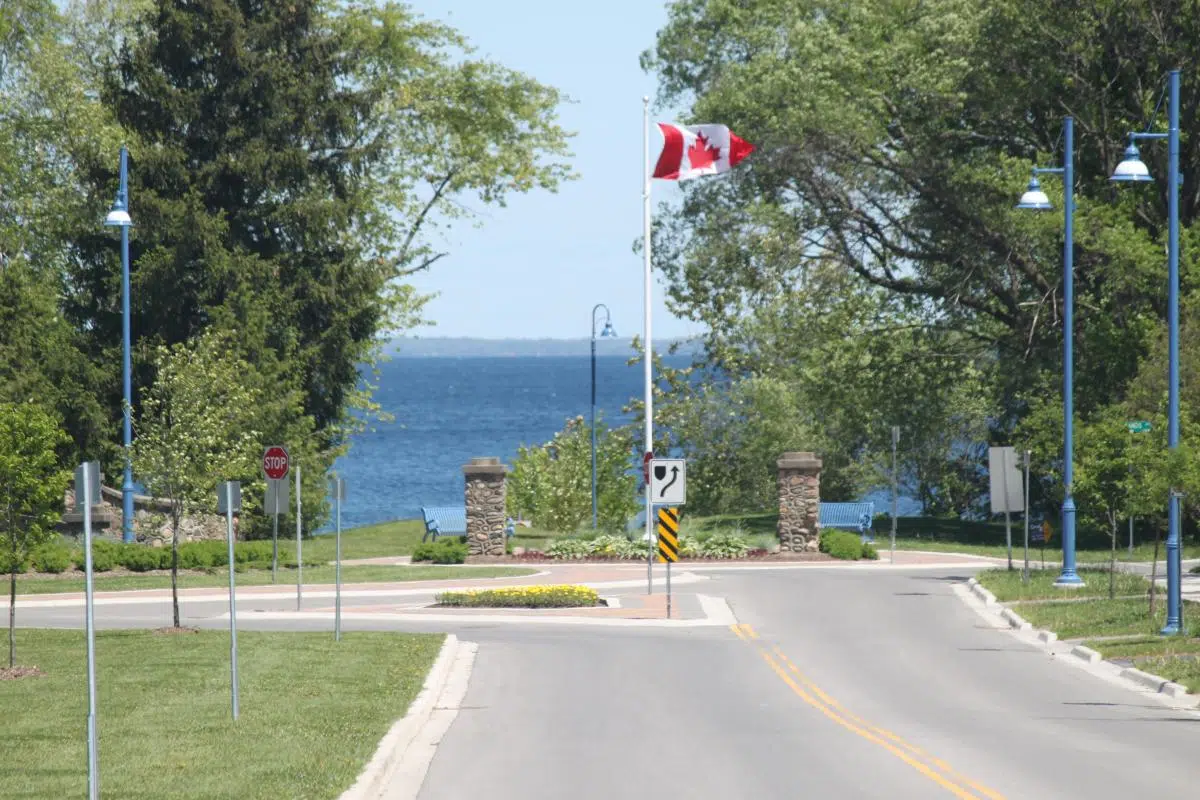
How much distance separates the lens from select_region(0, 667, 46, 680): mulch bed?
2152 centimetres

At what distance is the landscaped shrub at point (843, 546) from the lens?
4209 cm

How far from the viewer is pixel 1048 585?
32.2 m

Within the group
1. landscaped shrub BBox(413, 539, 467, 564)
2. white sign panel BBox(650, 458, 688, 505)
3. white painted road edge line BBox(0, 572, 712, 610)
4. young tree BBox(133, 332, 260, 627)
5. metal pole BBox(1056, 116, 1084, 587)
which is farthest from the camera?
landscaped shrub BBox(413, 539, 467, 564)

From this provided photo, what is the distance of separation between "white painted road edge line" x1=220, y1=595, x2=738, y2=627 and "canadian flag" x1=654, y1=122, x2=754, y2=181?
1293cm

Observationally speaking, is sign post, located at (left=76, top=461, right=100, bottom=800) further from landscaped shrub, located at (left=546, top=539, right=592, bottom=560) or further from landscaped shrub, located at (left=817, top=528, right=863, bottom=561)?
landscaped shrub, located at (left=817, top=528, right=863, bottom=561)

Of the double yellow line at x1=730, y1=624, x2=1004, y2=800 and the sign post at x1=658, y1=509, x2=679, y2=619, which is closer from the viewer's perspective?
the double yellow line at x1=730, y1=624, x2=1004, y2=800

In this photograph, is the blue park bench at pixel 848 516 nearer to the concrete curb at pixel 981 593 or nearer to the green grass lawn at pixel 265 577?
the green grass lawn at pixel 265 577

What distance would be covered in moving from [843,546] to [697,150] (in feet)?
33.6

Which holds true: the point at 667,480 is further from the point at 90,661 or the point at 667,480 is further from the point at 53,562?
the point at 90,661

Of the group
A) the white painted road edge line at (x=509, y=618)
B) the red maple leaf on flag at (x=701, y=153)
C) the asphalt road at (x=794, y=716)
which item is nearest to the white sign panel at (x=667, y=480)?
the white painted road edge line at (x=509, y=618)

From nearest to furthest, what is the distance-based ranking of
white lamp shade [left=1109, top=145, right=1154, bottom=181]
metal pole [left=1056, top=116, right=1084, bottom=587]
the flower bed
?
white lamp shade [left=1109, top=145, right=1154, bottom=181] → metal pole [left=1056, top=116, right=1084, bottom=587] → the flower bed

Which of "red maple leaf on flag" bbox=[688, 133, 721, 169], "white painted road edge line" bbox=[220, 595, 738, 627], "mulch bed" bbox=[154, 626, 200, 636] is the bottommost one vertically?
"white painted road edge line" bbox=[220, 595, 738, 627]

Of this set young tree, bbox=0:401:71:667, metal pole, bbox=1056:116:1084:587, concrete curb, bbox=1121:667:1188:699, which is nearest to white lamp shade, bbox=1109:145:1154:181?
metal pole, bbox=1056:116:1084:587

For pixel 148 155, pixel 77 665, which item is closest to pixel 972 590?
pixel 77 665
